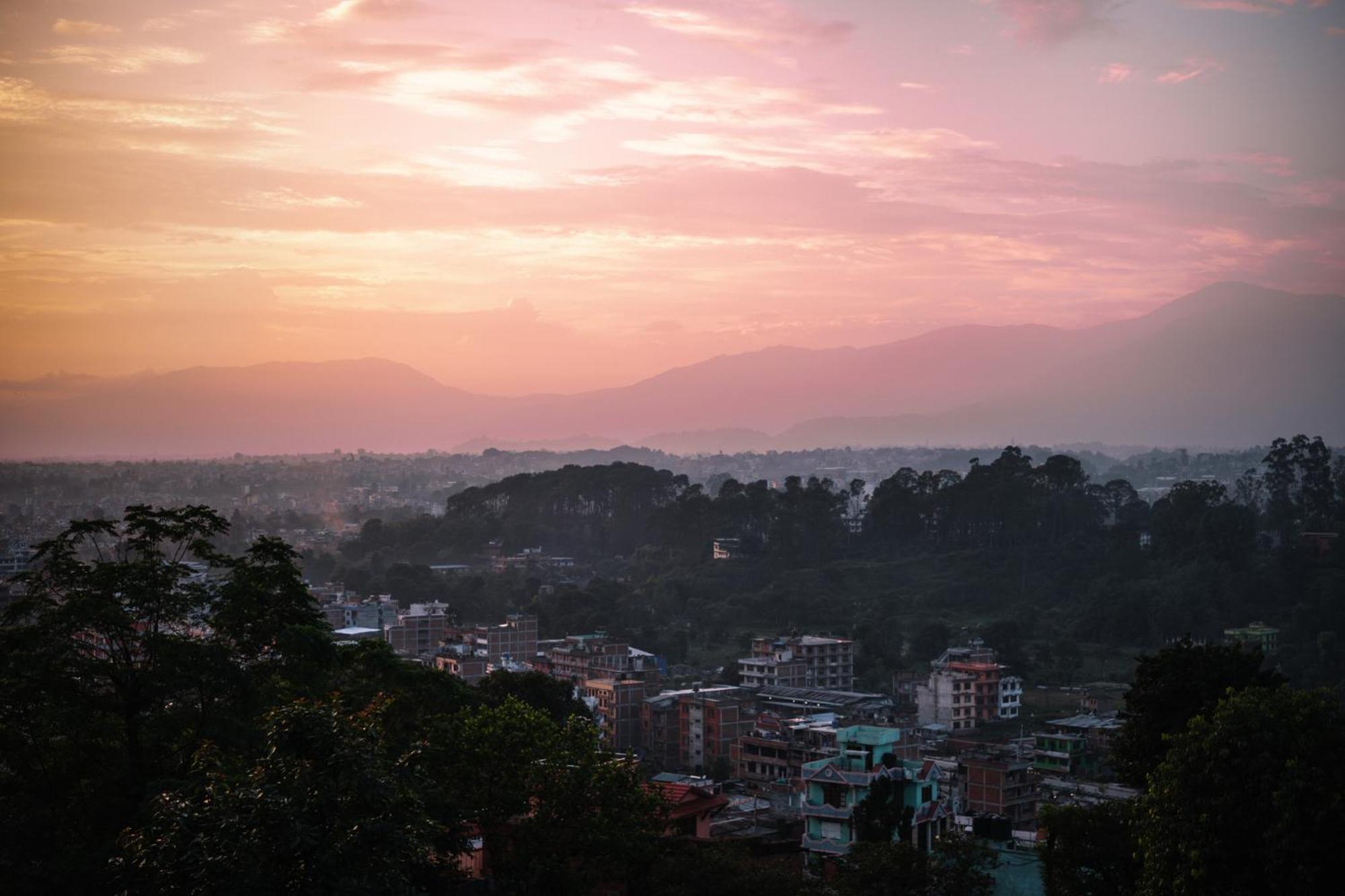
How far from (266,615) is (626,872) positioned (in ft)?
11.8

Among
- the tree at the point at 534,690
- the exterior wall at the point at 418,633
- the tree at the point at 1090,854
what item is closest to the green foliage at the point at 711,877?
the tree at the point at 1090,854

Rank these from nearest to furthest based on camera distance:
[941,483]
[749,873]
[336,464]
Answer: [749,873] → [941,483] → [336,464]

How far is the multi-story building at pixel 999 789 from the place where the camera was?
71.3 ft

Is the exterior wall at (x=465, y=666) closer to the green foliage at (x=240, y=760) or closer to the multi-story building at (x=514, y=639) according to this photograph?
the multi-story building at (x=514, y=639)

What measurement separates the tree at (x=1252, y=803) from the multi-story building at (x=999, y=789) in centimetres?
1217

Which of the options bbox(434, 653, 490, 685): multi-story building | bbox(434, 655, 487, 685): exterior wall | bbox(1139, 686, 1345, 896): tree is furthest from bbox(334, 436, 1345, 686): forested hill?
bbox(1139, 686, 1345, 896): tree

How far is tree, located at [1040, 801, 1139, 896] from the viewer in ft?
36.8

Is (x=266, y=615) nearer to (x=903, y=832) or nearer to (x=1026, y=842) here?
(x=903, y=832)

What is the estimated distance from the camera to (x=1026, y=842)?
16.5 m

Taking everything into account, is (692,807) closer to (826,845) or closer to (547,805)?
(826,845)

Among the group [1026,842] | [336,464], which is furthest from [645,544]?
[336,464]

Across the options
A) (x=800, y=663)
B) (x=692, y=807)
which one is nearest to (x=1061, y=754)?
(x=800, y=663)

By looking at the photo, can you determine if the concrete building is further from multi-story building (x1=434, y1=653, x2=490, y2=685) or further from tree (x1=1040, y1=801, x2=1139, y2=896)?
tree (x1=1040, y1=801, x2=1139, y2=896)

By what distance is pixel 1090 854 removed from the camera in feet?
37.1
